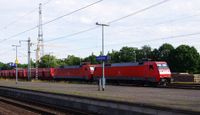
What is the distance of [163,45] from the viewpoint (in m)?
126

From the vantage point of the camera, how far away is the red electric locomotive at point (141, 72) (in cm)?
4472

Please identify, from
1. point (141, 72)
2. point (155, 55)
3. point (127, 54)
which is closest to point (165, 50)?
point (155, 55)

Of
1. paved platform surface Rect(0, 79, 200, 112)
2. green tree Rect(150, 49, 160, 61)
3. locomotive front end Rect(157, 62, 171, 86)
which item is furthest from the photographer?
green tree Rect(150, 49, 160, 61)

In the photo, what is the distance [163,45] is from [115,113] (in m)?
110

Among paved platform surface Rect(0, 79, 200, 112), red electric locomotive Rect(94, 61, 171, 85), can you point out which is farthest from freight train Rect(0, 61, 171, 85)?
paved platform surface Rect(0, 79, 200, 112)

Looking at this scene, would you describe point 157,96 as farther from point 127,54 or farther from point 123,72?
point 127,54

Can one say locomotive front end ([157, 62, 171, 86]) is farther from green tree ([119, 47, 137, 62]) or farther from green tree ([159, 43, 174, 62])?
green tree ([119, 47, 137, 62])

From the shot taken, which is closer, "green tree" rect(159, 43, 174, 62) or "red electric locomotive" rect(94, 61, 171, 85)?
"red electric locomotive" rect(94, 61, 171, 85)

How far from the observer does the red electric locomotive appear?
4472cm

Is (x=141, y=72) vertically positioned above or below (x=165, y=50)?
below

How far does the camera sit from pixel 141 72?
47.2 metres

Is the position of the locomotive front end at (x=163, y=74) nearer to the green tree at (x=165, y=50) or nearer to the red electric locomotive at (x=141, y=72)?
the red electric locomotive at (x=141, y=72)

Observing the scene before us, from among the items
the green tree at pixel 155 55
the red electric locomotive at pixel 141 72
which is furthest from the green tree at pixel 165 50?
the red electric locomotive at pixel 141 72

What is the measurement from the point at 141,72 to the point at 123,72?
5.00m
